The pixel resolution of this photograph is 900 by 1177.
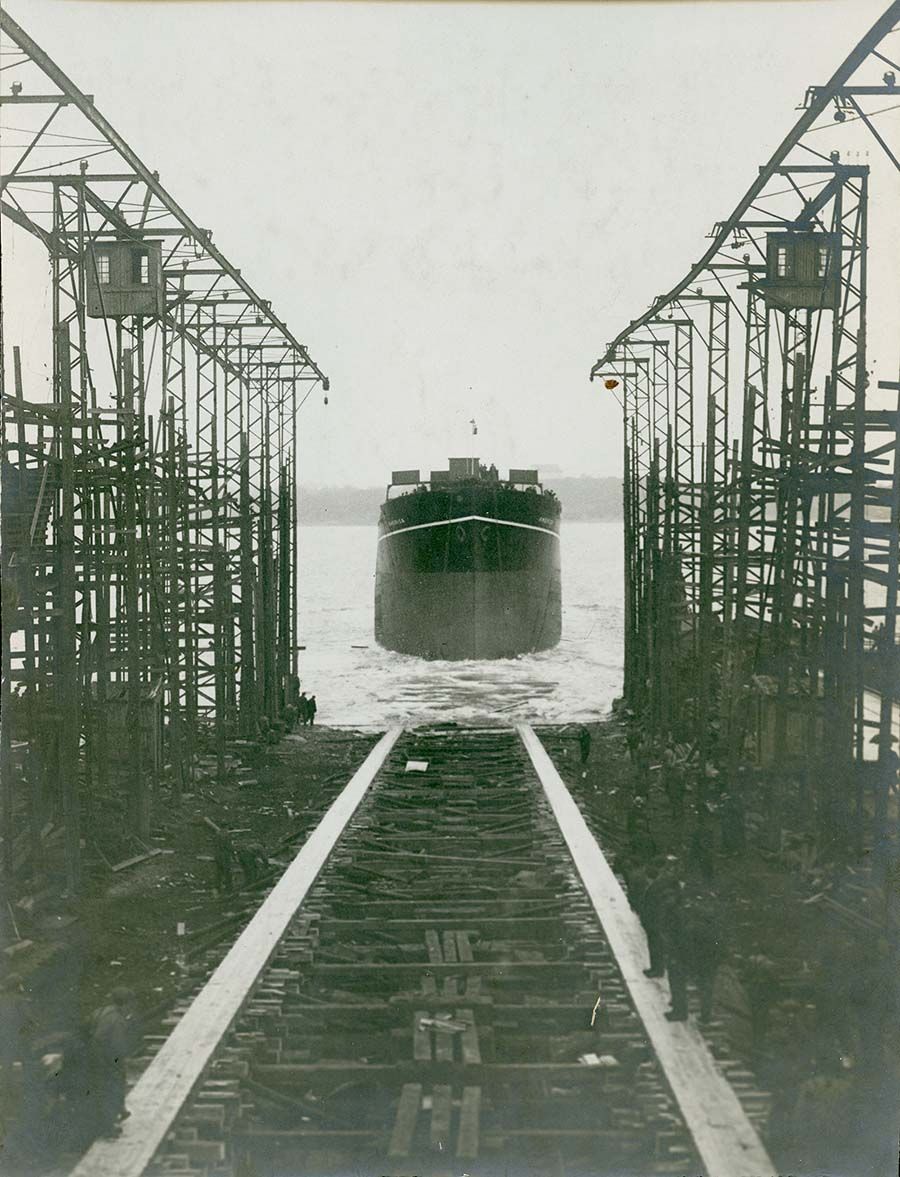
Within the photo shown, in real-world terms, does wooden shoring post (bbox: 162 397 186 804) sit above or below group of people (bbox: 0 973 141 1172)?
above

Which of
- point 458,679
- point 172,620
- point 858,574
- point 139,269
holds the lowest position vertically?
point 458,679

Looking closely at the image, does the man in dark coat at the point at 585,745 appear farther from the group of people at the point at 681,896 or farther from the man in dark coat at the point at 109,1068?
the man in dark coat at the point at 109,1068

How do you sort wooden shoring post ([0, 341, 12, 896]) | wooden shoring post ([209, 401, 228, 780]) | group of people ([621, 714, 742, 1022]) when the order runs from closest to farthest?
group of people ([621, 714, 742, 1022]) < wooden shoring post ([0, 341, 12, 896]) < wooden shoring post ([209, 401, 228, 780])

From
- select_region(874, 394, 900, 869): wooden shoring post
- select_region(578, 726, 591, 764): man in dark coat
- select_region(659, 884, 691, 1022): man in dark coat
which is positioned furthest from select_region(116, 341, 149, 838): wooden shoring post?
select_region(874, 394, 900, 869): wooden shoring post

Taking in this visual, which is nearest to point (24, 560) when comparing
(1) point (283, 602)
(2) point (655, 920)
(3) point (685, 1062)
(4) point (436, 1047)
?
(4) point (436, 1047)

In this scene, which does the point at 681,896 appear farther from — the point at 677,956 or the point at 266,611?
the point at 266,611

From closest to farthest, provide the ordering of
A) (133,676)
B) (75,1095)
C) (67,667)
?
(75,1095), (67,667), (133,676)

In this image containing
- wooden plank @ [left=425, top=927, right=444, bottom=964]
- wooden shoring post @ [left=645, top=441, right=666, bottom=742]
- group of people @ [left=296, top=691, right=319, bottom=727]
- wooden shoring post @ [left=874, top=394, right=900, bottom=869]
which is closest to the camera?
wooden plank @ [left=425, top=927, right=444, bottom=964]

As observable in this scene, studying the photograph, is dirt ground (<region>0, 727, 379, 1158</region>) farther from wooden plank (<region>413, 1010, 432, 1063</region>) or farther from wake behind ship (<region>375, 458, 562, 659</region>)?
wake behind ship (<region>375, 458, 562, 659</region>)
